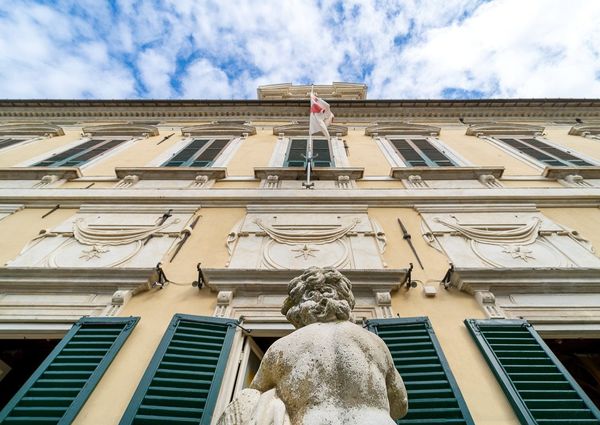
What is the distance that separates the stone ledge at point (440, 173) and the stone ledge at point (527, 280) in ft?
11.5

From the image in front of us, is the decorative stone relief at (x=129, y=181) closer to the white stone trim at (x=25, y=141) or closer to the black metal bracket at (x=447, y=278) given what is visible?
the white stone trim at (x=25, y=141)

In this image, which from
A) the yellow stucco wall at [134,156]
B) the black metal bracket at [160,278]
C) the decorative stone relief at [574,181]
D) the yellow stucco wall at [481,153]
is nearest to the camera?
the black metal bracket at [160,278]

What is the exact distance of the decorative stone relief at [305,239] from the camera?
5152 millimetres

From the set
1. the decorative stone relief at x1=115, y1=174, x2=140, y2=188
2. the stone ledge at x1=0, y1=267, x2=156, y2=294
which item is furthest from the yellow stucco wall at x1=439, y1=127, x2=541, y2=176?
the decorative stone relief at x1=115, y1=174, x2=140, y2=188

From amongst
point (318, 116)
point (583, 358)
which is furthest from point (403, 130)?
point (583, 358)

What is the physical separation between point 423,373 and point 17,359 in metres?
6.28

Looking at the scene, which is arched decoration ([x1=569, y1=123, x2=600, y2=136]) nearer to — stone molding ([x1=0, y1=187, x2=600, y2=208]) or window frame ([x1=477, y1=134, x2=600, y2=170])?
window frame ([x1=477, y1=134, x2=600, y2=170])

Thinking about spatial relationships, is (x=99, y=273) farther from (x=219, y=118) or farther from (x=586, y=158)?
(x=586, y=158)

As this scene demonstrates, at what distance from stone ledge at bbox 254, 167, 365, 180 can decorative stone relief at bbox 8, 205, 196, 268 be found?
1972 mm

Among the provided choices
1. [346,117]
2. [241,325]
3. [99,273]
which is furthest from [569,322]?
[346,117]

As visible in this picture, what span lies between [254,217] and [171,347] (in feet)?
9.92

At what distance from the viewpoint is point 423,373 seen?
3.47 meters

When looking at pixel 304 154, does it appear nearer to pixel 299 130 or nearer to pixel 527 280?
pixel 299 130

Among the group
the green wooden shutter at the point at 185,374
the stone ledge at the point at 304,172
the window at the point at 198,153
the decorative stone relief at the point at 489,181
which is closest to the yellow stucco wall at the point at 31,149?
the window at the point at 198,153
